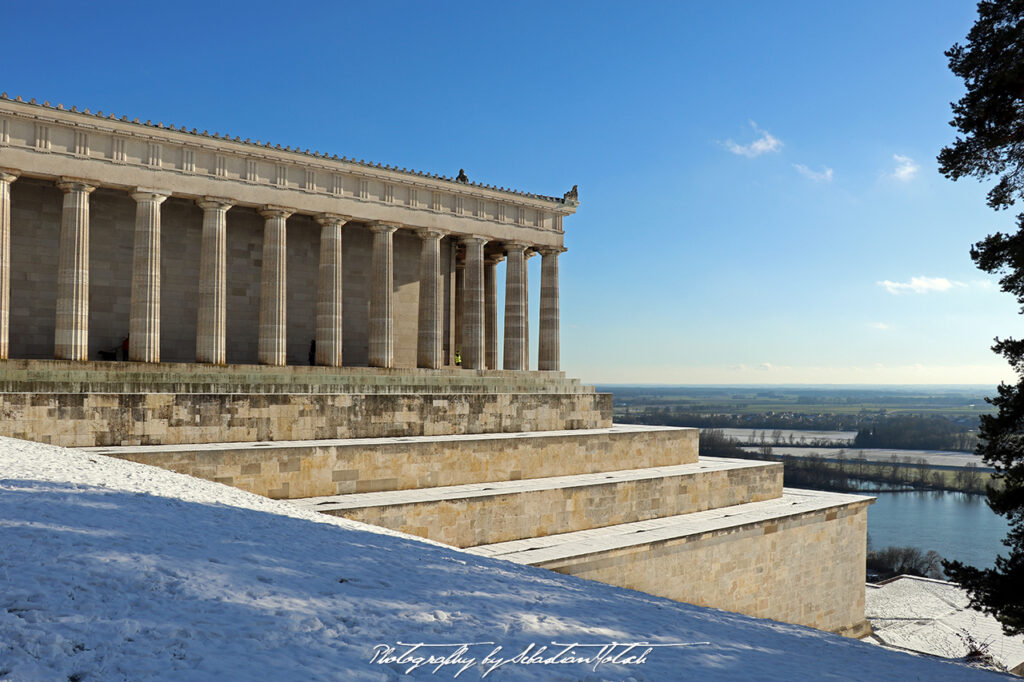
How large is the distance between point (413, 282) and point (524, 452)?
1343cm

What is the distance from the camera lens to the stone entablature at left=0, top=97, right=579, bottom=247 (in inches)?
943

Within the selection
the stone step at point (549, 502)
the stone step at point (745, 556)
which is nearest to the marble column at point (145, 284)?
the stone step at point (549, 502)

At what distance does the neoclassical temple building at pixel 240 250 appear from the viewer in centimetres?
2439

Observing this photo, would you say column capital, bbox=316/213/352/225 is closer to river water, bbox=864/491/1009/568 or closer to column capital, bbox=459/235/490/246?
→ column capital, bbox=459/235/490/246

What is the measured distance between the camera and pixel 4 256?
23188mm

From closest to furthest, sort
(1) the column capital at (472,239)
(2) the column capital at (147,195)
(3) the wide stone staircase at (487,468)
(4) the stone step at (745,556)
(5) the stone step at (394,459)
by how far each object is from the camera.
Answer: (5) the stone step at (394,459)
(3) the wide stone staircase at (487,468)
(4) the stone step at (745,556)
(2) the column capital at (147,195)
(1) the column capital at (472,239)

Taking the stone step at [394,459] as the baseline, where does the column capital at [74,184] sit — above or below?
above

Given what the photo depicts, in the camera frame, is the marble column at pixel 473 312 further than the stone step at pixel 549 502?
Yes

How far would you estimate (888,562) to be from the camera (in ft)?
213

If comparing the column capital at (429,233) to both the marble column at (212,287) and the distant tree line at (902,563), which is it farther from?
the distant tree line at (902,563)

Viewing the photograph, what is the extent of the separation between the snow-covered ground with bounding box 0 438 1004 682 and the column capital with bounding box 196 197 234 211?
15.5 meters

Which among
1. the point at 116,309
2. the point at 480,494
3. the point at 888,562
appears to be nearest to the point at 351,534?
the point at 480,494

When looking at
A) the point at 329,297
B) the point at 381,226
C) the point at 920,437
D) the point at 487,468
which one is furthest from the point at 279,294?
the point at 920,437

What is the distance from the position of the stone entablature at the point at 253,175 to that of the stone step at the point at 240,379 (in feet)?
21.3
